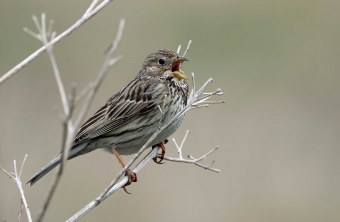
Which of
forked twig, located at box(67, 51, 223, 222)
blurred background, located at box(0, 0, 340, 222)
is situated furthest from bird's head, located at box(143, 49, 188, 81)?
blurred background, located at box(0, 0, 340, 222)

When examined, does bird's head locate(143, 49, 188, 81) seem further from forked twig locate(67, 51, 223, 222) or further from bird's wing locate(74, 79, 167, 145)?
forked twig locate(67, 51, 223, 222)

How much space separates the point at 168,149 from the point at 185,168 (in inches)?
17.6

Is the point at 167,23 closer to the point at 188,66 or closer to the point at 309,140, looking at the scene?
the point at 188,66

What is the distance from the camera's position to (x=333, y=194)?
1098cm

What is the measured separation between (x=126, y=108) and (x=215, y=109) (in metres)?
5.95

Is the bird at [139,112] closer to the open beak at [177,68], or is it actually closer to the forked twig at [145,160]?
the open beak at [177,68]

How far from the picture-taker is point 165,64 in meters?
6.39

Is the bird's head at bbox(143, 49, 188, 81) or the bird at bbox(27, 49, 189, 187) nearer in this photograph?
the bird at bbox(27, 49, 189, 187)

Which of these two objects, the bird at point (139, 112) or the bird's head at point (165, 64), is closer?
the bird at point (139, 112)

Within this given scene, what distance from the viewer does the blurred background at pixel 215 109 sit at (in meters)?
10.6

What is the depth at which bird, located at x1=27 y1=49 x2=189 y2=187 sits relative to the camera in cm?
620

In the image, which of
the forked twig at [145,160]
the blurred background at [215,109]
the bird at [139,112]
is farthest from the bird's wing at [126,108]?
the blurred background at [215,109]

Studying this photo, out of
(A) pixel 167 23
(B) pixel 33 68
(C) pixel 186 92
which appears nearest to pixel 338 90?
(A) pixel 167 23

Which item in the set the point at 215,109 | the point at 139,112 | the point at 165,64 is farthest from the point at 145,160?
the point at 215,109
